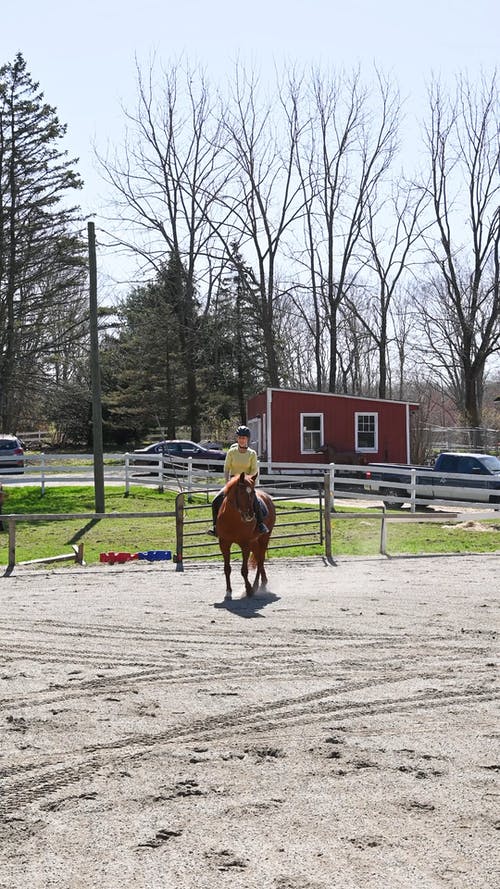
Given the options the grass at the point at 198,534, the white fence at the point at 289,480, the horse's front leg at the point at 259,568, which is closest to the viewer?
Result: the horse's front leg at the point at 259,568

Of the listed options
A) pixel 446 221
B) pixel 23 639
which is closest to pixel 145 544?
pixel 23 639

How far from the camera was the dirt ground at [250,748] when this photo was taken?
4719 mm

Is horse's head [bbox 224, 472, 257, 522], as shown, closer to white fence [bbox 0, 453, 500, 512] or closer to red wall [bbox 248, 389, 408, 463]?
white fence [bbox 0, 453, 500, 512]

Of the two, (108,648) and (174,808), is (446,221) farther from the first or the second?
(174,808)

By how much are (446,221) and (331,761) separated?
47.8 metres

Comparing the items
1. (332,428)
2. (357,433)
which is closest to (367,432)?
(357,433)

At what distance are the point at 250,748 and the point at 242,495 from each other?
21.5ft

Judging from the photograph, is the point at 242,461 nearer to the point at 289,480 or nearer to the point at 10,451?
the point at 289,480

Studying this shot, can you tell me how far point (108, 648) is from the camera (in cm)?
954

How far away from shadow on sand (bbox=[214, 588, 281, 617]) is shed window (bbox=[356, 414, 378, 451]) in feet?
77.7

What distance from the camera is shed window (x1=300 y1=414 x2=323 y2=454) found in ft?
121

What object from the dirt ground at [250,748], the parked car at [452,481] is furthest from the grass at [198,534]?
the dirt ground at [250,748]

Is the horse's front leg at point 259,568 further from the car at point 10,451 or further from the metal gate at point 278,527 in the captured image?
the car at point 10,451

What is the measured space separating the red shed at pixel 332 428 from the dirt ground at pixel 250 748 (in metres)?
24.6
